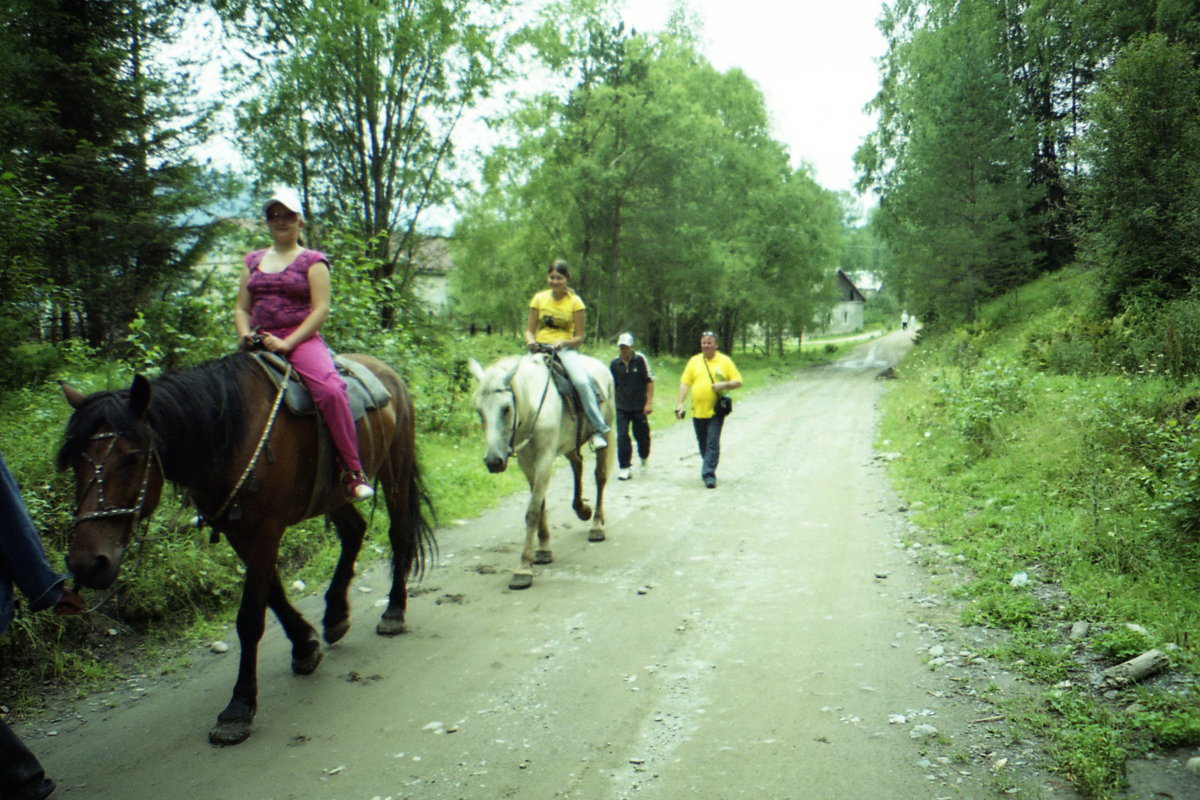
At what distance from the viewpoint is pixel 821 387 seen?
84.1 ft

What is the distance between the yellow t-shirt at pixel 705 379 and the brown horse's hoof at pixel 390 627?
582 cm

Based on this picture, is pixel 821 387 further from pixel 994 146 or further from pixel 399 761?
pixel 399 761

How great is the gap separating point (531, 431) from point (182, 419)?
10.6 feet

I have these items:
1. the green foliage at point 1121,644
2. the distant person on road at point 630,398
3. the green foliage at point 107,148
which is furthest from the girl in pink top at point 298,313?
the distant person on road at point 630,398

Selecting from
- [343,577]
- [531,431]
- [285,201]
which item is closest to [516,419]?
[531,431]

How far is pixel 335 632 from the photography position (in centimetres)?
478

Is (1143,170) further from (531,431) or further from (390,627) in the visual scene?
(390,627)

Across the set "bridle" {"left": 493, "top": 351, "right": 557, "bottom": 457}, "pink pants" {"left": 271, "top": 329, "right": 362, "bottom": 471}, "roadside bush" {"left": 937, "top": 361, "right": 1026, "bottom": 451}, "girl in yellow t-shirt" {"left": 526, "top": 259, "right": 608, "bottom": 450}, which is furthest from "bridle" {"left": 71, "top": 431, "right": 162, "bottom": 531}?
"roadside bush" {"left": 937, "top": 361, "right": 1026, "bottom": 451}

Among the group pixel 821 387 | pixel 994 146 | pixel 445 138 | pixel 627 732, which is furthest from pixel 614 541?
pixel 994 146

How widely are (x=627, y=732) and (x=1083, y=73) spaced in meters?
33.3

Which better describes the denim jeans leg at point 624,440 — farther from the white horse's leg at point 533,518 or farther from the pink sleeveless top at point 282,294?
the pink sleeveless top at point 282,294

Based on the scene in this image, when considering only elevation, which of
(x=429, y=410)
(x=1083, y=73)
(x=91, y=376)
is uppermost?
(x=1083, y=73)

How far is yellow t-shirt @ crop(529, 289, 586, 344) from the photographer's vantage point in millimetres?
7156

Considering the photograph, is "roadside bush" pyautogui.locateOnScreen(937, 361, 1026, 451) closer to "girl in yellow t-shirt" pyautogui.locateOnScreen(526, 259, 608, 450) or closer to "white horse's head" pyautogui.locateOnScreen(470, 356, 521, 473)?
"girl in yellow t-shirt" pyautogui.locateOnScreen(526, 259, 608, 450)
